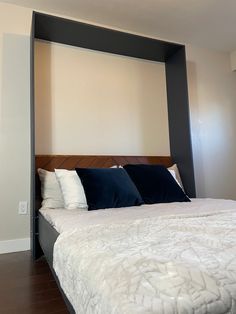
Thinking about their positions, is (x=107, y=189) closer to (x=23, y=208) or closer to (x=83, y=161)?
(x=83, y=161)

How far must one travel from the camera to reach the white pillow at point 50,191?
222 centimetres

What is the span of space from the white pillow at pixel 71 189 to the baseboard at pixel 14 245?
69 cm

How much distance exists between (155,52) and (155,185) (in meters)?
1.65

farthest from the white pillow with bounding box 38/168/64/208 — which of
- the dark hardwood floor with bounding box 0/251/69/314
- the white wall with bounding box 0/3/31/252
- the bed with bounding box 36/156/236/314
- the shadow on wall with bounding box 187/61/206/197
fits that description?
the shadow on wall with bounding box 187/61/206/197

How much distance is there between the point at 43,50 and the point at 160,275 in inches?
105

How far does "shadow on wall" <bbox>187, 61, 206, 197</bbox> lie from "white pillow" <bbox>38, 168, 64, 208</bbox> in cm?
183

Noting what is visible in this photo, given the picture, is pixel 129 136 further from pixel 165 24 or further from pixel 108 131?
pixel 165 24

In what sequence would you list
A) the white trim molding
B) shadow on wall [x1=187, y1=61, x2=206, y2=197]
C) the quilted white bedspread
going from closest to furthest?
1. the quilted white bedspread
2. shadow on wall [x1=187, y1=61, x2=206, y2=197]
3. the white trim molding

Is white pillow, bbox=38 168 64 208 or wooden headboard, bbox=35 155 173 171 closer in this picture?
white pillow, bbox=38 168 64 208

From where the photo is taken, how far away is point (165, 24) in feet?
9.62

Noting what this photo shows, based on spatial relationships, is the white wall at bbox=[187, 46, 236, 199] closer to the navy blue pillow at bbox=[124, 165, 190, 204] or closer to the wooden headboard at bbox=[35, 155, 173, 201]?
the wooden headboard at bbox=[35, 155, 173, 201]

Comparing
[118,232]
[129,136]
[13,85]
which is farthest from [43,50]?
[118,232]

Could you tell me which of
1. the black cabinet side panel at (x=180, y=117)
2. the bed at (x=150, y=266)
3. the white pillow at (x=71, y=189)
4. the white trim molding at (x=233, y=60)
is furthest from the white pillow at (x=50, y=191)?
the white trim molding at (x=233, y=60)

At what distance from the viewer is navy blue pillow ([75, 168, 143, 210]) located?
2.01 meters
